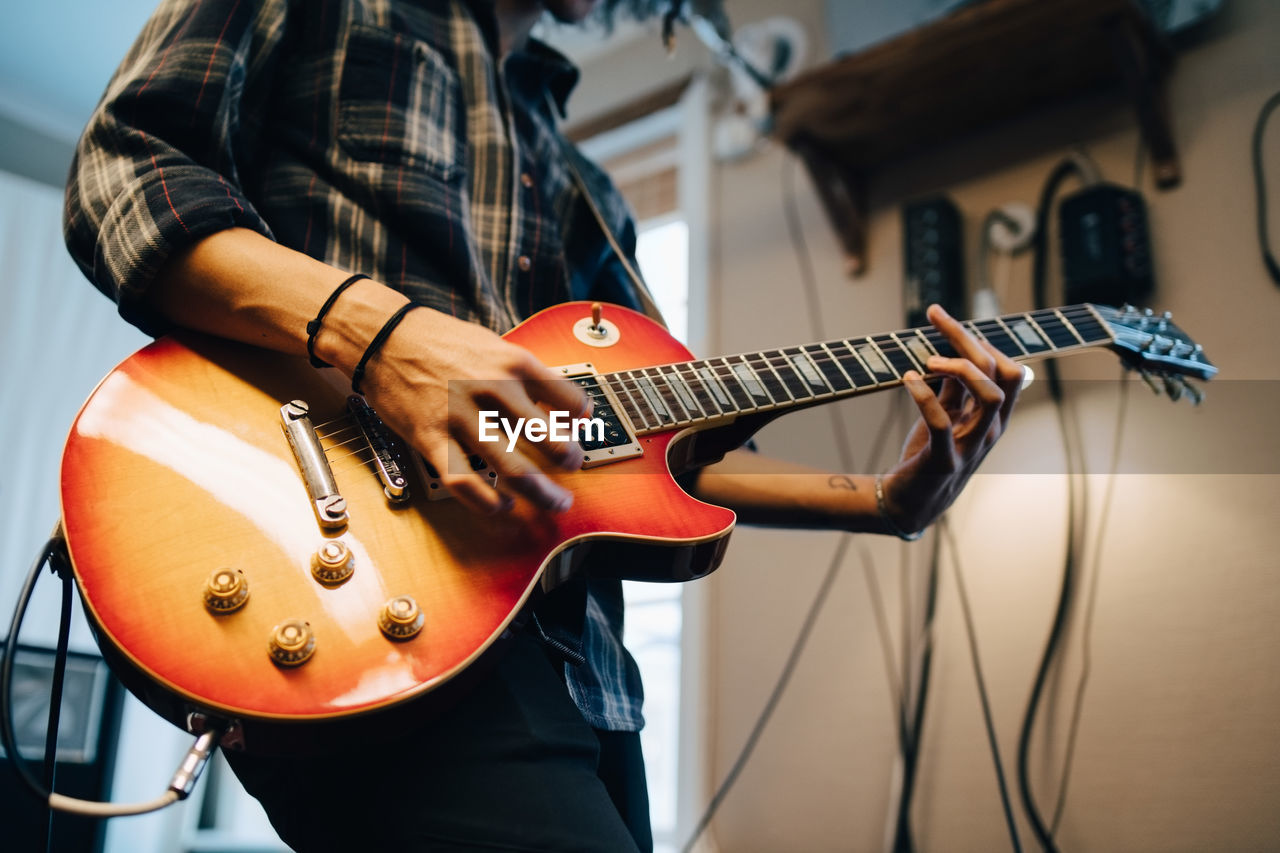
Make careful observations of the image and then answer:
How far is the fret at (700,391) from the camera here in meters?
0.92

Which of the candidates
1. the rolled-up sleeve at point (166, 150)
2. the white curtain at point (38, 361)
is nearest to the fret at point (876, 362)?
the rolled-up sleeve at point (166, 150)

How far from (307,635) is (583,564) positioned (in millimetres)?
259

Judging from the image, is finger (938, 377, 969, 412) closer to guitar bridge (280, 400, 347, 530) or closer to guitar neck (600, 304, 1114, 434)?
guitar neck (600, 304, 1114, 434)

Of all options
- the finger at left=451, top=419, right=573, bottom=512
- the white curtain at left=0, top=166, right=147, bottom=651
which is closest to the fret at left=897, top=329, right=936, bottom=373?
the finger at left=451, top=419, right=573, bottom=512

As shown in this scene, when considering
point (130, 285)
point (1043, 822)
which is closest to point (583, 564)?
point (130, 285)

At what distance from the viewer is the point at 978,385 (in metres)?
0.99

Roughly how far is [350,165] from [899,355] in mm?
689

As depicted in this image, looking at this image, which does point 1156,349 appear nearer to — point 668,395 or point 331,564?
point 668,395

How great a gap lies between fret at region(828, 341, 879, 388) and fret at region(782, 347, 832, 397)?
4cm

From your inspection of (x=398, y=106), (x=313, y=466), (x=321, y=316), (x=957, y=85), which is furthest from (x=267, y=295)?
(x=957, y=85)

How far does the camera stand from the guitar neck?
91cm

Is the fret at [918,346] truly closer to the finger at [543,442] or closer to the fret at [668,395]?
the fret at [668,395]

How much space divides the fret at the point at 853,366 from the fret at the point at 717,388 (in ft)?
0.56

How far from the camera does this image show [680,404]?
3.01ft
